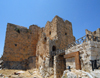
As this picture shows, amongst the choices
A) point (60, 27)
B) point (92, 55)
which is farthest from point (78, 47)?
point (60, 27)

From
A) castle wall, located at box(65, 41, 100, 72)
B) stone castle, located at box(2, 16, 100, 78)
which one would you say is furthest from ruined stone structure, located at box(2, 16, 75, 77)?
castle wall, located at box(65, 41, 100, 72)

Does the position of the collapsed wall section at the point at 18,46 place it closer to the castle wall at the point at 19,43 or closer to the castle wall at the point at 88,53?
the castle wall at the point at 19,43

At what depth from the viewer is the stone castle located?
1446cm

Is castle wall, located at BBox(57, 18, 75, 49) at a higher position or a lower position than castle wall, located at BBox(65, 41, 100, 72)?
higher

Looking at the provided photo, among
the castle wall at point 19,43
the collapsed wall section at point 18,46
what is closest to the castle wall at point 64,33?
the collapsed wall section at point 18,46

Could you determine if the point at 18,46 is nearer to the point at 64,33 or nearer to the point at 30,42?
the point at 30,42

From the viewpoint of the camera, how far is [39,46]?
19875mm

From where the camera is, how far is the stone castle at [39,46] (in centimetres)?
1446

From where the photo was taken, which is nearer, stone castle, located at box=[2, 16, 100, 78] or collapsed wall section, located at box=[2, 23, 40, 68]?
stone castle, located at box=[2, 16, 100, 78]

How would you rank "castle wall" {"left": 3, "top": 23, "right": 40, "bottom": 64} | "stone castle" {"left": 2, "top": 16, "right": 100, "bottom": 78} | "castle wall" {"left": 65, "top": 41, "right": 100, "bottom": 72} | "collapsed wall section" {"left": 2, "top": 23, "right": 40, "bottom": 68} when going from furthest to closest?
1. "castle wall" {"left": 3, "top": 23, "right": 40, "bottom": 64}
2. "collapsed wall section" {"left": 2, "top": 23, "right": 40, "bottom": 68}
3. "stone castle" {"left": 2, "top": 16, "right": 100, "bottom": 78}
4. "castle wall" {"left": 65, "top": 41, "right": 100, "bottom": 72}

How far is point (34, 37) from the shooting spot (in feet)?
85.4

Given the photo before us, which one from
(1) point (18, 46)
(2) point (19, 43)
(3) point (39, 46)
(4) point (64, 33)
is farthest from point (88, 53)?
(2) point (19, 43)

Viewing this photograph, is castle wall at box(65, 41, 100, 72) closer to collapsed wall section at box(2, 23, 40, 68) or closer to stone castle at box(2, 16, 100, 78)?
stone castle at box(2, 16, 100, 78)

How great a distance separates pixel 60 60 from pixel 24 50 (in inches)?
546
